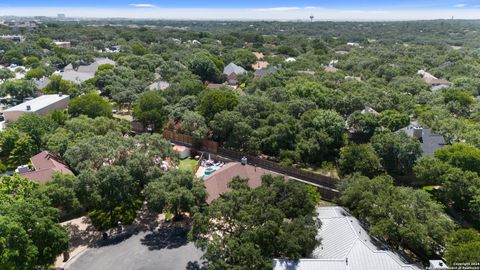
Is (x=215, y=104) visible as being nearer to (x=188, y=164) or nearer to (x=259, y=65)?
(x=188, y=164)

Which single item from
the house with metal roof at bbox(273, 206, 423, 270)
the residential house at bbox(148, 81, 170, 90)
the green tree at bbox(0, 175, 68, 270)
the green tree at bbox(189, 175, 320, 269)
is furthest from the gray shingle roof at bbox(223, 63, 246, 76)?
the green tree at bbox(0, 175, 68, 270)

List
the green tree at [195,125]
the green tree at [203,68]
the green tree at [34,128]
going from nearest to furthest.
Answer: the green tree at [34,128]
the green tree at [195,125]
the green tree at [203,68]

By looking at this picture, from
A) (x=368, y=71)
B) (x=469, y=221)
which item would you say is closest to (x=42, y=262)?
(x=469, y=221)

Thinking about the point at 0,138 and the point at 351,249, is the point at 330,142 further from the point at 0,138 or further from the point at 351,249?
the point at 0,138

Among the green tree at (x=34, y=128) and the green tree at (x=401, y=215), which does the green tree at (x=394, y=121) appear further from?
the green tree at (x=34, y=128)

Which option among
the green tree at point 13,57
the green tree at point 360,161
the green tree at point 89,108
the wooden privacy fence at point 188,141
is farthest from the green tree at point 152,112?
the green tree at point 13,57

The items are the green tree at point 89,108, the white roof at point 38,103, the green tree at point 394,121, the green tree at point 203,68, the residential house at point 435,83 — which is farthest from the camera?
the green tree at point 203,68
